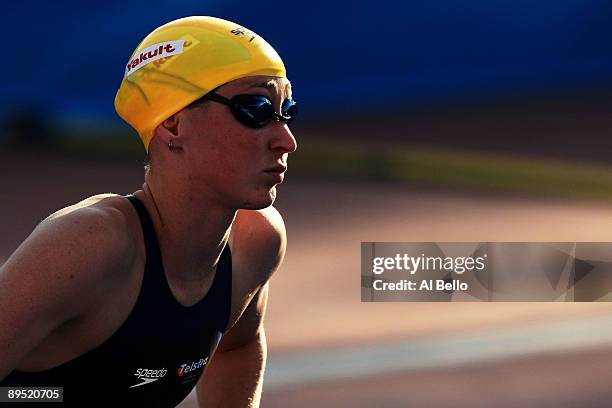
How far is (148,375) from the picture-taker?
2.93 meters

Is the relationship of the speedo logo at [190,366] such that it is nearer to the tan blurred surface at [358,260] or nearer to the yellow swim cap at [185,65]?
the yellow swim cap at [185,65]

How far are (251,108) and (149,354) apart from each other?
64 centimetres

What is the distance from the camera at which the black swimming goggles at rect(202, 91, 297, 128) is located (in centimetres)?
282

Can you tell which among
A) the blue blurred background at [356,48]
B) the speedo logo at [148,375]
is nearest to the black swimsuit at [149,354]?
the speedo logo at [148,375]

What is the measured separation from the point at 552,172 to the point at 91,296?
7.94m

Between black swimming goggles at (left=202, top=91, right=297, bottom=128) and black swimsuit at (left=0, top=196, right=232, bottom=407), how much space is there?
1.07 ft

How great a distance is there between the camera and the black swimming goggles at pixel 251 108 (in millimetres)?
2820

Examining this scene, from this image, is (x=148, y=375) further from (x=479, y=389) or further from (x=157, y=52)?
(x=479, y=389)

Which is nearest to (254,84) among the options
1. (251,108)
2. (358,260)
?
(251,108)

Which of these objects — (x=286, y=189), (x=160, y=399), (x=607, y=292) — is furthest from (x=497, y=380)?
(x=286, y=189)

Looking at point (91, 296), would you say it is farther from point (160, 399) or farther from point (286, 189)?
point (286, 189)

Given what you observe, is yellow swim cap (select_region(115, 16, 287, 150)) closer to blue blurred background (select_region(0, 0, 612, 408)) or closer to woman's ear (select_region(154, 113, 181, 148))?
woman's ear (select_region(154, 113, 181, 148))

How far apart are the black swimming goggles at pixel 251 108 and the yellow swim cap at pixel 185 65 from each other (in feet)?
0.15

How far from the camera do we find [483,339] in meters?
6.56
